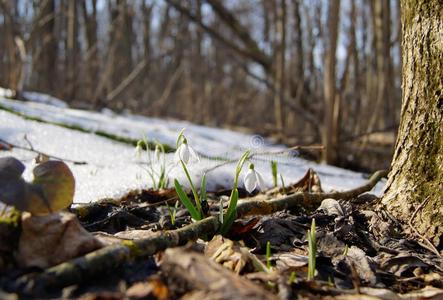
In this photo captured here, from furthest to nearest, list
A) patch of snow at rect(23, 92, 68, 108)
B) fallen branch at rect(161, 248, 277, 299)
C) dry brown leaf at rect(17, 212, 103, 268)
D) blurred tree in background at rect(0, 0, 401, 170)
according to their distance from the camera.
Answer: patch of snow at rect(23, 92, 68, 108)
blurred tree in background at rect(0, 0, 401, 170)
dry brown leaf at rect(17, 212, 103, 268)
fallen branch at rect(161, 248, 277, 299)

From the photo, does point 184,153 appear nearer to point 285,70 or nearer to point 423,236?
point 423,236

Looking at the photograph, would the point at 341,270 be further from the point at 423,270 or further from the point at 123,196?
the point at 123,196

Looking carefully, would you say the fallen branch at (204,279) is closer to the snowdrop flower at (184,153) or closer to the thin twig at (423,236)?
the snowdrop flower at (184,153)

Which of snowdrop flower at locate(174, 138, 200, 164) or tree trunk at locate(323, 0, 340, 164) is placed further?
tree trunk at locate(323, 0, 340, 164)

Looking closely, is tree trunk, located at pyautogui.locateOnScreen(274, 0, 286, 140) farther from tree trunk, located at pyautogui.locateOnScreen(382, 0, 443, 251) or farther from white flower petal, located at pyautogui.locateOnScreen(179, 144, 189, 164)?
white flower petal, located at pyautogui.locateOnScreen(179, 144, 189, 164)

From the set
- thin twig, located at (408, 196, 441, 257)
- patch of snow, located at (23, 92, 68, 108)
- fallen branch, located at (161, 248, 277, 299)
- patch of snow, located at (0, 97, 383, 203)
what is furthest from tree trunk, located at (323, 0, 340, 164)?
patch of snow, located at (23, 92, 68, 108)
